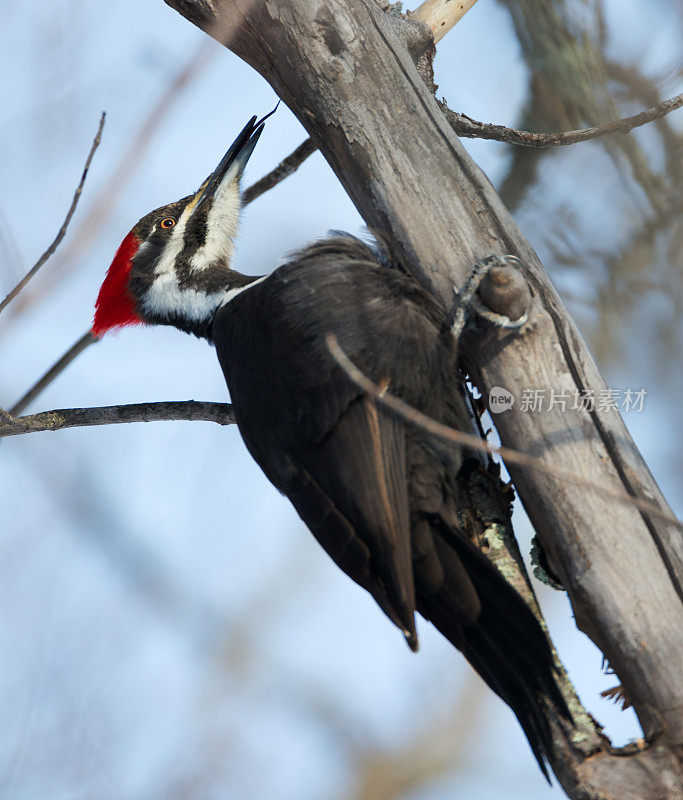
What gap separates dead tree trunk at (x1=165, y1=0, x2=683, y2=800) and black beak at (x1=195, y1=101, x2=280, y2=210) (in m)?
0.72

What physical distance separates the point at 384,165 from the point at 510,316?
0.61 metres

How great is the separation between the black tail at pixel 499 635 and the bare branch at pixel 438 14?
6.44 ft

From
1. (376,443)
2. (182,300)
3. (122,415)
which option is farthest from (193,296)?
(376,443)

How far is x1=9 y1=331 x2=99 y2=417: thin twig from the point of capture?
2982mm

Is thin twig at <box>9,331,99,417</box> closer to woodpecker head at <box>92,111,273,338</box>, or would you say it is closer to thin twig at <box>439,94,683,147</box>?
woodpecker head at <box>92,111,273,338</box>

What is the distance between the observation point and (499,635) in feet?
7.11

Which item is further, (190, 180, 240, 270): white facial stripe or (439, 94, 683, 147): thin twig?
(190, 180, 240, 270): white facial stripe

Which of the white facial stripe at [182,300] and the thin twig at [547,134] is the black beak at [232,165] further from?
the thin twig at [547,134]

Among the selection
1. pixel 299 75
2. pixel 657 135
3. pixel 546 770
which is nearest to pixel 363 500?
pixel 546 770

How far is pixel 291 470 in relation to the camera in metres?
2.46

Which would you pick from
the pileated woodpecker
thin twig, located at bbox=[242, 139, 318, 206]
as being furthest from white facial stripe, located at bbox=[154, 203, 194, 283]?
the pileated woodpecker

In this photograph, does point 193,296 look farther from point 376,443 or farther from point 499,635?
point 499,635

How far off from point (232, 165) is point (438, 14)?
1053 millimetres

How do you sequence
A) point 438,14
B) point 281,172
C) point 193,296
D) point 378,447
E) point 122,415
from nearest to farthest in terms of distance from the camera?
1. point 378,447
2. point 122,415
3. point 438,14
4. point 193,296
5. point 281,172
